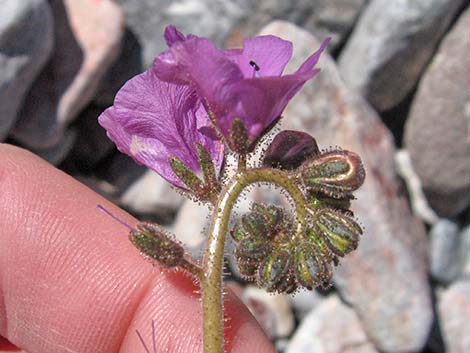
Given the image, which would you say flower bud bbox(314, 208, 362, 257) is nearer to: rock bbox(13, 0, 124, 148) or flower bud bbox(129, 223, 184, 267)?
flower bud bbox(129, 223, 184, 267)

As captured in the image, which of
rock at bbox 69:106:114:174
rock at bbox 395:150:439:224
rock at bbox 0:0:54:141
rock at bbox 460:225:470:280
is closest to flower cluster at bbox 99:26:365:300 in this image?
rock at bbox 0:0:54:141

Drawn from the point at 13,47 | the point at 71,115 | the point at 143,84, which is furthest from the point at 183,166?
the point at 71,115

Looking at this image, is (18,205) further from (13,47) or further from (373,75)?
(373,75)

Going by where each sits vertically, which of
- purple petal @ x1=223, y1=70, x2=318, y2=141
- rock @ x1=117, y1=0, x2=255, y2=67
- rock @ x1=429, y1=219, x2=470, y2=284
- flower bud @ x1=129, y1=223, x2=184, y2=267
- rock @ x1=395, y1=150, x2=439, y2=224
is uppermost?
purple petal @ x1=223, y1=70, x2=318, y2=141

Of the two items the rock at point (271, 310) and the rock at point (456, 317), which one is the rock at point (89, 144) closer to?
the rock at point (271, 310)

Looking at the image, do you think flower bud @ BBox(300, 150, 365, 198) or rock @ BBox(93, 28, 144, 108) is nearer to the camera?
flower bud @ BBox(300, 150, 365, 198)

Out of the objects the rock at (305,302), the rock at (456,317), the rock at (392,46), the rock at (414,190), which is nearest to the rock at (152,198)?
the rock at (305,302)
